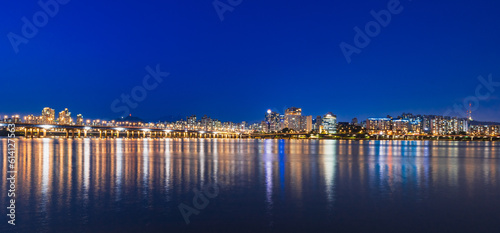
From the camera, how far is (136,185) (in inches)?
840

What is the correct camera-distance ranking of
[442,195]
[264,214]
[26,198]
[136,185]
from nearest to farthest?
[264,214] → [26,198] → [442,195] → [136,185]

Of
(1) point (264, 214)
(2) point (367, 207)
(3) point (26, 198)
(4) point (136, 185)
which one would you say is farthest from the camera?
(4) point (136, 185)

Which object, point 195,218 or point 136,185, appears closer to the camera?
point 195,218

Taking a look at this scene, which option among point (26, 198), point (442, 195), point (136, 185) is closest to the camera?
point (26, 198)

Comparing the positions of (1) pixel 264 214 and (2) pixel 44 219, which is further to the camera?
(1) pixel 264 214

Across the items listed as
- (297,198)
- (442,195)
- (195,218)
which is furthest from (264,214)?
(442,195)

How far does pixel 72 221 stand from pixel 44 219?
99 centimetres

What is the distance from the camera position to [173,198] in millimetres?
17344

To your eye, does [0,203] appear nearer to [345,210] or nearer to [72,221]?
[72,221]

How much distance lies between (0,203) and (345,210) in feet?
42.4

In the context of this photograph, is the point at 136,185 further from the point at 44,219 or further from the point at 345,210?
the point at 345,210

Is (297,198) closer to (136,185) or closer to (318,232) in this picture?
(318,232)

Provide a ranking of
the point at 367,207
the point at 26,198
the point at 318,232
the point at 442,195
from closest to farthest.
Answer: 1. the point at 318,232
2. the point at 367,207
3. the point at 26,198
4. the point at 442,195

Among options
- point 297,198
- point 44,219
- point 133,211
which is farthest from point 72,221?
point 297,198
